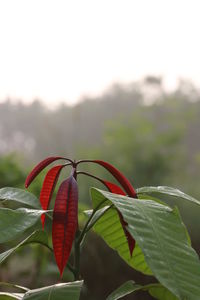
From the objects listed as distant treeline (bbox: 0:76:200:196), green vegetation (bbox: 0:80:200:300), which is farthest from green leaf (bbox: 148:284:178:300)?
distant treeline (bbox: 0:76:200:196)

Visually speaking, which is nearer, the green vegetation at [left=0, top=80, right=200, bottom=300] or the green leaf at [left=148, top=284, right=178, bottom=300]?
the green leaf at [left=148, top=284, right=178, bottom=300]

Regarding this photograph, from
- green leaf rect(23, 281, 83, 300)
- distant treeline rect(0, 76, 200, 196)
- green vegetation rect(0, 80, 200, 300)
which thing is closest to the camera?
green leaf rect(23, 281, 83, 300)

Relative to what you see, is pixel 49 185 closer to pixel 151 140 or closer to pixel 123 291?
pixel 123 291

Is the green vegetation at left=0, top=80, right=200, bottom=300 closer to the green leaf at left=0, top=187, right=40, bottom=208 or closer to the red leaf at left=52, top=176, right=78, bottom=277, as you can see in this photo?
the green leaf at left=0, top=187, right=40, bottom=208

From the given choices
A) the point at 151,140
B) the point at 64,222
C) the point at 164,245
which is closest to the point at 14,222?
the point at 64,222

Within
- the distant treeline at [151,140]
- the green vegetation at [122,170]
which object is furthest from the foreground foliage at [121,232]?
the distant treeline at [151,140]

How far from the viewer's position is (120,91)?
32.1 ft

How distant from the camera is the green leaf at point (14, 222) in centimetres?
54

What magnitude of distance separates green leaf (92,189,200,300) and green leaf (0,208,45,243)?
104 millimetres

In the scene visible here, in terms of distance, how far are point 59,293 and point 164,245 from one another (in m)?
0.15

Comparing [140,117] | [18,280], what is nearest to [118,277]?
[18,280]

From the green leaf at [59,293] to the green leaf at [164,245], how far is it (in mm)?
117

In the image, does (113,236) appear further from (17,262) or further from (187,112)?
(187,112)

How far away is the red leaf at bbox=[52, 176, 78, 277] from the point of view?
1.86 feet
